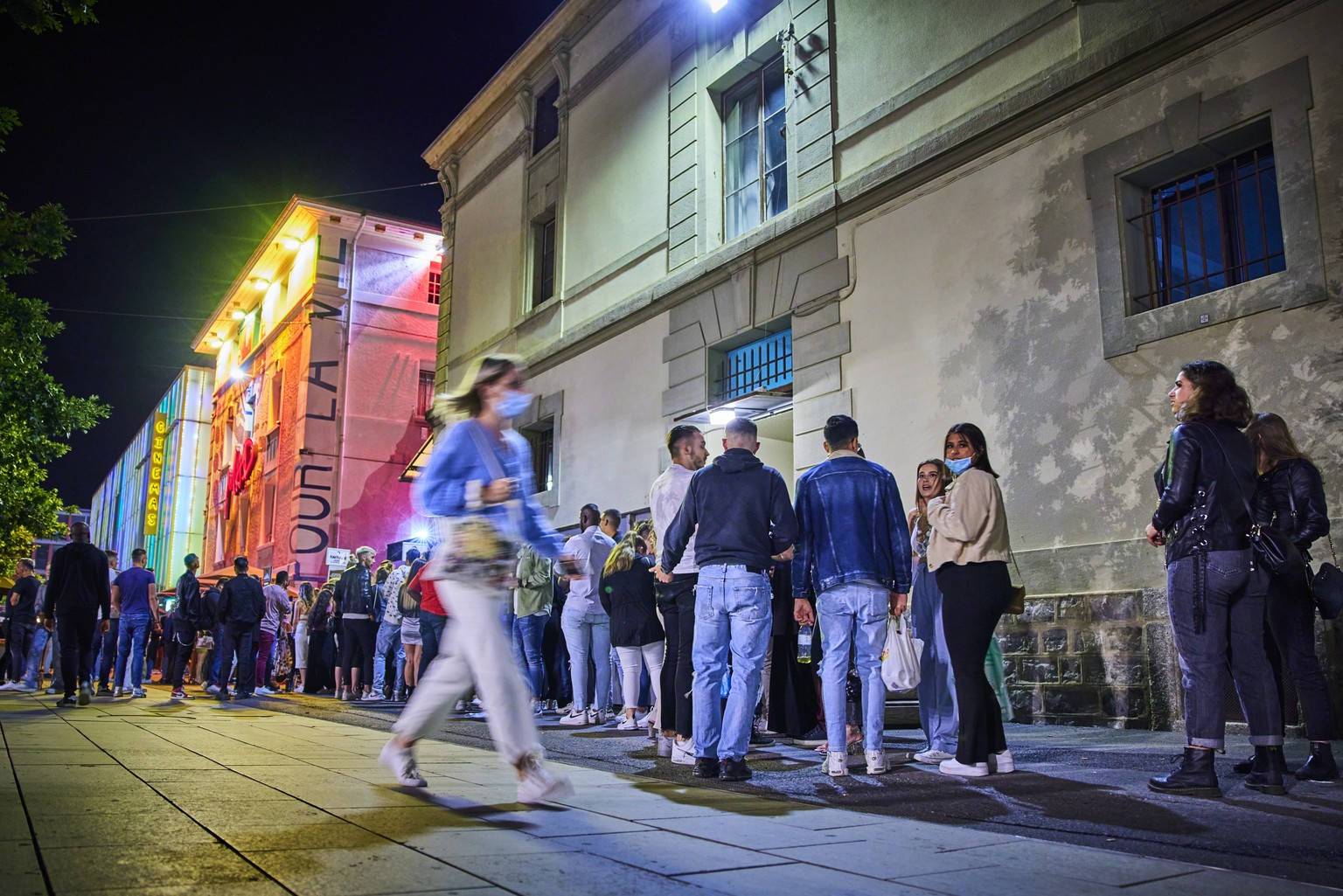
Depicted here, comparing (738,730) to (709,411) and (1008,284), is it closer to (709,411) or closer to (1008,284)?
(1008,284)

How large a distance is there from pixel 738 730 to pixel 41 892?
3.43 m

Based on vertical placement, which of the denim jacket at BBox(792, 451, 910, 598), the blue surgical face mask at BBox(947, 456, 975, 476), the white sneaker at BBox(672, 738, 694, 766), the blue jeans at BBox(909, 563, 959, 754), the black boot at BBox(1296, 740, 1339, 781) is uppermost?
the blue surgical face mask at BBox(947, 456, 975, 476)

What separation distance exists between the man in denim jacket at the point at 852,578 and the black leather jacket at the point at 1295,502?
185 centimetres

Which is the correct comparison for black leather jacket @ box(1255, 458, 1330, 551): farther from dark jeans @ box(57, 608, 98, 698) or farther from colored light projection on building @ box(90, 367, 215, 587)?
colored light projection on building @ box(90, 367, 215, 587)

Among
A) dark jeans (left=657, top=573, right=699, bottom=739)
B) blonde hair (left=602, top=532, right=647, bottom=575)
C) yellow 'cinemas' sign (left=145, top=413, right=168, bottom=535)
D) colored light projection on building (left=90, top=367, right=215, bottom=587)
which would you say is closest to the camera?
dark jeans (left=657, top=573, right=699, bottom=739)

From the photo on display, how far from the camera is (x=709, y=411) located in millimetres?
13875

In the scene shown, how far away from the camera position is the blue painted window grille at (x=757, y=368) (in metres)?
13.4

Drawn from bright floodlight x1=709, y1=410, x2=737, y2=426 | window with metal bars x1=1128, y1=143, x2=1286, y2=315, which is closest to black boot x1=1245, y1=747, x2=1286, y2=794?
window with metal bars x1=1128, y1=143, x2=1286, y2=315

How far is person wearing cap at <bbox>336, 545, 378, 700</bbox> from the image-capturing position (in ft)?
43.1

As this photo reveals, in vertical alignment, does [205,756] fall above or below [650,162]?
below

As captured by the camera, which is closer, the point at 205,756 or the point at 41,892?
the point at 41,892

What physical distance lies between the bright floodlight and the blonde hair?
5730 millimetres

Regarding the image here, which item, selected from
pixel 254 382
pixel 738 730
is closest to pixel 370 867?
pixel 738 730

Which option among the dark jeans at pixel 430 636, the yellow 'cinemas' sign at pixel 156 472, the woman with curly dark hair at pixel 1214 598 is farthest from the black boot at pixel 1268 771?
the yellow 'cinemas' sign at pixel 156 472
